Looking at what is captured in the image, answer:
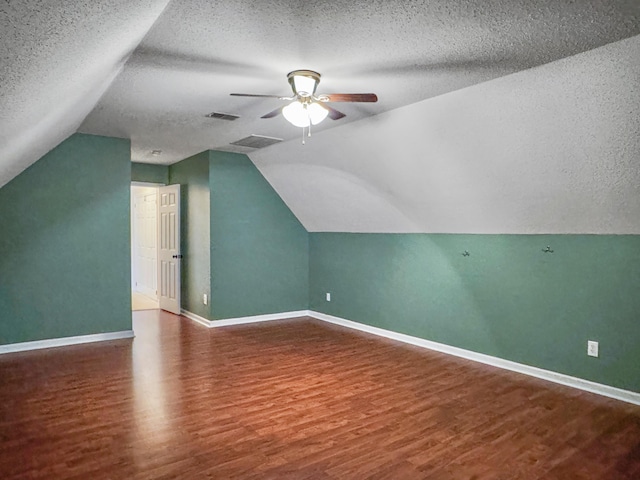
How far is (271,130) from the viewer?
15.3 ft

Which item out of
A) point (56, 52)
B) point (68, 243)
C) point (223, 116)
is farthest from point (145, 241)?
point (56, 52)

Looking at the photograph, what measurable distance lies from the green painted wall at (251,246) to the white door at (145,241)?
229cm

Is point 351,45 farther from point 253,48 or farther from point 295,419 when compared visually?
point 295,419

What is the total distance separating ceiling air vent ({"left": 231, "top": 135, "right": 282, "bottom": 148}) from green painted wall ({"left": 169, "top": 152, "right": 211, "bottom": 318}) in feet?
2.38

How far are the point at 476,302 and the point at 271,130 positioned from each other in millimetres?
2723

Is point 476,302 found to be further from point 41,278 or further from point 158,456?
point 41,278

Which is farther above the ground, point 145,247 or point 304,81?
point 304,81

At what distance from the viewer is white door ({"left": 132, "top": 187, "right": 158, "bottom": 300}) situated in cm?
800

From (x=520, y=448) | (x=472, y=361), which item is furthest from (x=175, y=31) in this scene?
(x=472, y=361)

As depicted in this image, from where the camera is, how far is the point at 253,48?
2.62 m

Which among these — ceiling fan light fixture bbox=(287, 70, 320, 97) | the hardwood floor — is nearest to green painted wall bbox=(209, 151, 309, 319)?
the hardwood floor

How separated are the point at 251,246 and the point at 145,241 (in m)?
3.14

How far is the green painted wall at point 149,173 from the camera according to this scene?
6.68 metres

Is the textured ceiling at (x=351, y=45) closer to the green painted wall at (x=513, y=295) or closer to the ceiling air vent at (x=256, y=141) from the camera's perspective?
the ceiling air vent at (x=256, y=141)
